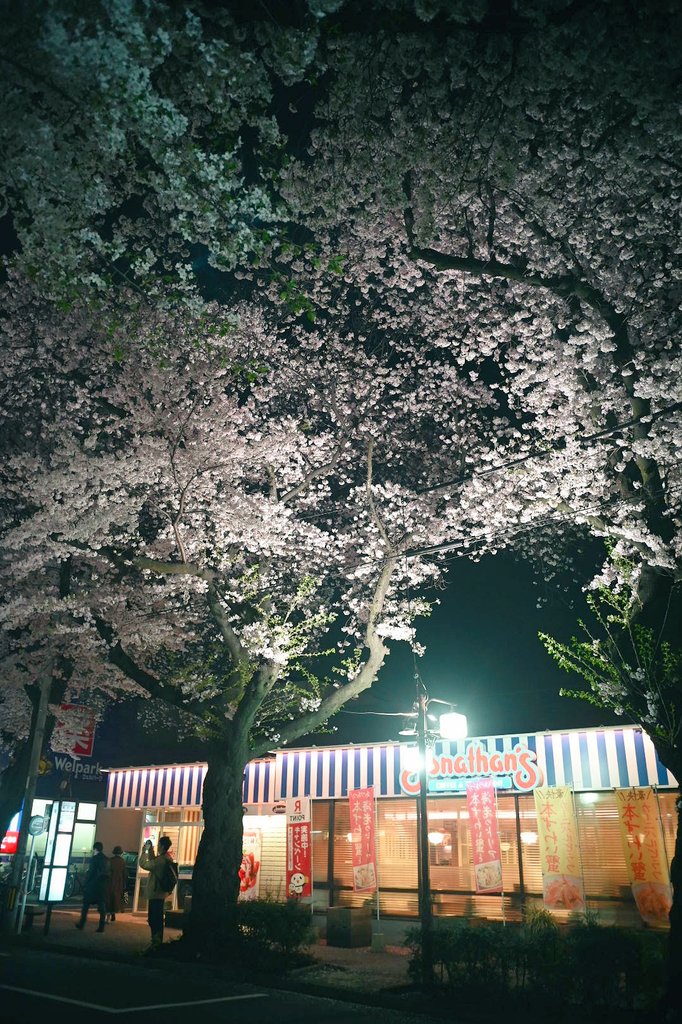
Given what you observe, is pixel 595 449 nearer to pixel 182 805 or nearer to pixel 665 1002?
pixel 665 1002

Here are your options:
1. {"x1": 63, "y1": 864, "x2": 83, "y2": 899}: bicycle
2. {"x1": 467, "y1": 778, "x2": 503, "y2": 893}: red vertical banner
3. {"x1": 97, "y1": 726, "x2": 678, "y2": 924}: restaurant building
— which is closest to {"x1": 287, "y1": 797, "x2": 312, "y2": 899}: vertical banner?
{"x1": 97, "y1": 726, "x2": 678, "y2": 924}: restaurant building

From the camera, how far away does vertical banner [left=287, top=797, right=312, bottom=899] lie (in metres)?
15.7

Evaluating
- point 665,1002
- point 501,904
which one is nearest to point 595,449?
point 665,1002

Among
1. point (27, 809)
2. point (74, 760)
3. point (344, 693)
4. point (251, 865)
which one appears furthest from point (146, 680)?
point (74, 760)

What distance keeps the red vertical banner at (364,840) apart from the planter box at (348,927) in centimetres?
63

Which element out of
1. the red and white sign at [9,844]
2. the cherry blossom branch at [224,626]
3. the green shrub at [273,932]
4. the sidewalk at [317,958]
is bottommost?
the sidewalk at [317,958]

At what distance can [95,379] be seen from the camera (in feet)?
45.1

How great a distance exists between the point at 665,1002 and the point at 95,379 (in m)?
13.1

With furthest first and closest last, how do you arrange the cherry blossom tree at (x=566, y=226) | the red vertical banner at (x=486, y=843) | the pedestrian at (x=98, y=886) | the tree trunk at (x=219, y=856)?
1. the pedestrian at (x=98, y=886)
2. the red vertical banner at (x=486, y=843)
3. the tree trunk at (x=219, y=856)
4. the cherry blossom tree at (x=566, y=226)

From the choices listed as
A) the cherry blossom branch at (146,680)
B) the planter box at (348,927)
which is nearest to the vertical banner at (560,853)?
the planter box at (348,927)

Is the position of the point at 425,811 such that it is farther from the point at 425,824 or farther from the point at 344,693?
the point at 344,693

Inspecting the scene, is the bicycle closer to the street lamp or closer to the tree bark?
the street lamp

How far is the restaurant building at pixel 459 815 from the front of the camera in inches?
528

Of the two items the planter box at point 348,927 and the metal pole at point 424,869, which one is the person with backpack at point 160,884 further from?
the metal pole at point 424,869
